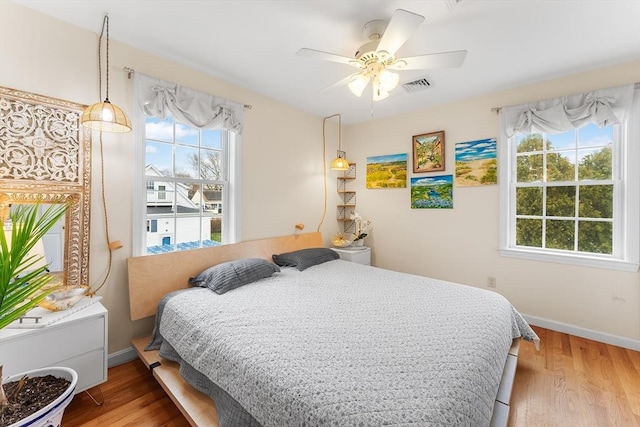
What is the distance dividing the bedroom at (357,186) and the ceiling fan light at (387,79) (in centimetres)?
40

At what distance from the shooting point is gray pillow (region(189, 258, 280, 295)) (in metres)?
2.21

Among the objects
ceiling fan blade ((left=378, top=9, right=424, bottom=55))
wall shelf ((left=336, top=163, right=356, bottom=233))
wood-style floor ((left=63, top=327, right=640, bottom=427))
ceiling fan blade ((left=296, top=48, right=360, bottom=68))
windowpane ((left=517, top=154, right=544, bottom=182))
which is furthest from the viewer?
wall shelf ((left=336, top=163, right=356, bottom=233))

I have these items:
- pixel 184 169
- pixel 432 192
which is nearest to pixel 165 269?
pixel 184 169

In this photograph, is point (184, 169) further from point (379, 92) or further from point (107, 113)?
point (379, 92)

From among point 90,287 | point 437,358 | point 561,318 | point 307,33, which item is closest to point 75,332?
point 90,287

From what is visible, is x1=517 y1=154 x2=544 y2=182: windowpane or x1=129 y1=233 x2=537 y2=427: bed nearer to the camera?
x1=129 y1=233 x2=537 y2=427: bed

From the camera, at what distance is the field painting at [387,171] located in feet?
12.3

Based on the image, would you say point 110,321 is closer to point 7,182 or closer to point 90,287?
point 90,287

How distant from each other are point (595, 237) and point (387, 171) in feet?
7.53

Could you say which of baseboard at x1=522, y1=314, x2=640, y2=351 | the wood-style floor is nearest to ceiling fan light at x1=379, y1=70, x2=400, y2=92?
the wood-style floor

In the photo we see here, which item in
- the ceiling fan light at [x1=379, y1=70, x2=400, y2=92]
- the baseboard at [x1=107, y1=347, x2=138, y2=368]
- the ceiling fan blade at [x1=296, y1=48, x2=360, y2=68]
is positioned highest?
the ceiling fan blade at [x1=296, y1=48, x2=360, y2=68]

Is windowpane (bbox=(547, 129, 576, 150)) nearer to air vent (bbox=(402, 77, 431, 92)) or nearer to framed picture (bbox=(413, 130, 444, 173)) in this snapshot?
framed picture (bbox=(413, 130, 444, 173))

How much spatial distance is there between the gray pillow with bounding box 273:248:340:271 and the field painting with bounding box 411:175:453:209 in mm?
1422

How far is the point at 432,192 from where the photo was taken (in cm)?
351
